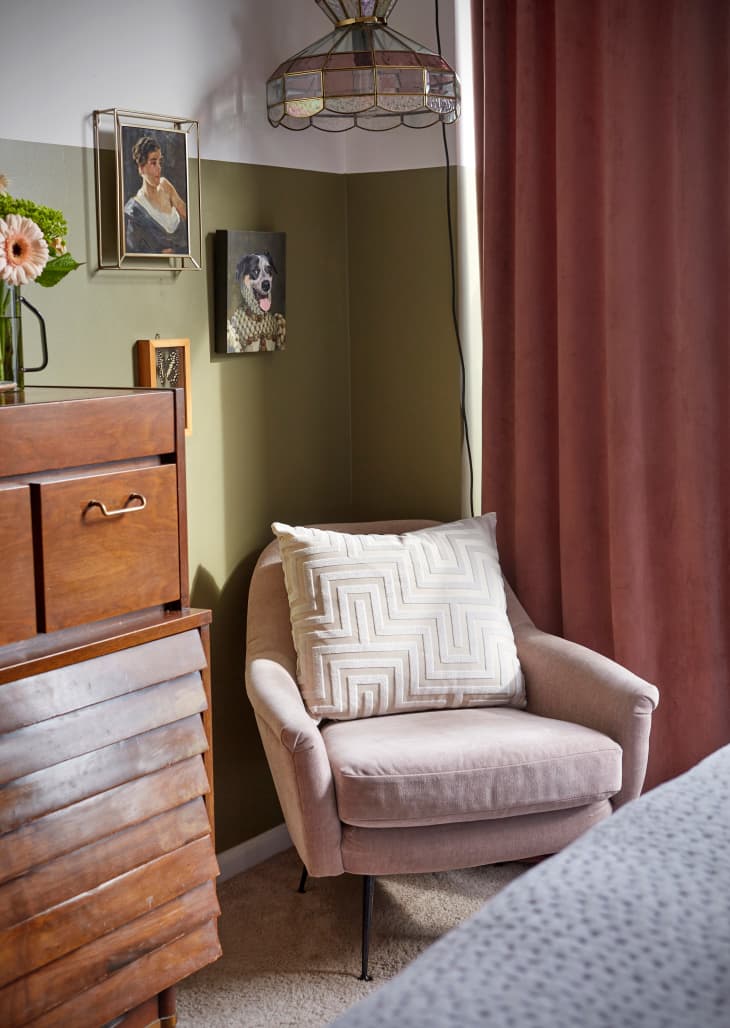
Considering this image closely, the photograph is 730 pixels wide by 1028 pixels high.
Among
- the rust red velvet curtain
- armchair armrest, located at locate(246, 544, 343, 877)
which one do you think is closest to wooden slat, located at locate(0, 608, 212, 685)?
armchair armrest, located at locate(246, 544, 343, 877)

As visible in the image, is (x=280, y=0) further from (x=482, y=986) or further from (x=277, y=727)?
(x=482, y=986)

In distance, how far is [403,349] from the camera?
2926 millimetres

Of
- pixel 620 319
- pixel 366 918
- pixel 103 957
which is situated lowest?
pixel 366 918

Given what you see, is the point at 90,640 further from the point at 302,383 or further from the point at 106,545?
the point at 302,383

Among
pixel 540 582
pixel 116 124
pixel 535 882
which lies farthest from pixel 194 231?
pixel 535 882

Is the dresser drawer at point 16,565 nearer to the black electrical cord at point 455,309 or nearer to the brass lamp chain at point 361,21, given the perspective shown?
the brass lamp chain at point 361,21

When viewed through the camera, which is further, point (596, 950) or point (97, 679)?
point (97, 679)

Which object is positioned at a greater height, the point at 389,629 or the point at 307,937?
Result: the point at 389,629

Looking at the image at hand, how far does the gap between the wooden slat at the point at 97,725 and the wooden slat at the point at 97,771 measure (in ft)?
0.05

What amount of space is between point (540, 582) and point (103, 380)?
3.93 feet

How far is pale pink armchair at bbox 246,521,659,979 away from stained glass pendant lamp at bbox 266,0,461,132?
1246mm

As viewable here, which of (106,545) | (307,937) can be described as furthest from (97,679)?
(307,937)

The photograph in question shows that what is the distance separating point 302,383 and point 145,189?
0.73m

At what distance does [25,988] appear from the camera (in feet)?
5.29
